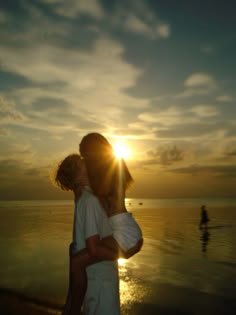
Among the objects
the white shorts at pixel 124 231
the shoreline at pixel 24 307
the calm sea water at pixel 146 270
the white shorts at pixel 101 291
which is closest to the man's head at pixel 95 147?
the white shorts at pixel 124 231

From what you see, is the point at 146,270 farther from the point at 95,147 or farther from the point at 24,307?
the point at 95,147

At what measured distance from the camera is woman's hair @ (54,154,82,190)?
330cm

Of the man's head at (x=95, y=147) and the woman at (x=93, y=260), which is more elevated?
the man's head at (x=95, y=147)

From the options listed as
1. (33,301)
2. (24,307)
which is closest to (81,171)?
(24,307)

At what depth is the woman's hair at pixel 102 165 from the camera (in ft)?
10.2

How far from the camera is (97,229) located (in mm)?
2941

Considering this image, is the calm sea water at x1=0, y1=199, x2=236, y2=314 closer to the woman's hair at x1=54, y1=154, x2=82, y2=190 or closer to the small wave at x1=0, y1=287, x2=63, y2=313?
the small wave at x1=0, y1=287, x2=63, y2=313

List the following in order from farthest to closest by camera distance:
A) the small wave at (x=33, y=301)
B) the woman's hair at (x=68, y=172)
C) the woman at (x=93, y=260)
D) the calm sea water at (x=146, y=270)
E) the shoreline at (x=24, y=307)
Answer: the calm sea water at (x=146, y=270) → the small wave at (x=33, y=301) → the shoreline at (x=24, y=307) → the woman's hair at (x=68, y=172) → the woman at (x=93, y=260)

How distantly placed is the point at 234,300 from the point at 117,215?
1103cm

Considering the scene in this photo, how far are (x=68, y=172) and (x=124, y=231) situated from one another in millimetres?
793

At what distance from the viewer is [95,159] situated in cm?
317

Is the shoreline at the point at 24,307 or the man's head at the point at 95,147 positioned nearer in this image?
the man's head at the point at 95,147

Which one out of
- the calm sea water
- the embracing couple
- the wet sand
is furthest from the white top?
the calm sea water

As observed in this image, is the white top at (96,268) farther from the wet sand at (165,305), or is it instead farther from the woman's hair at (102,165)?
the wet sand at (165,305)
